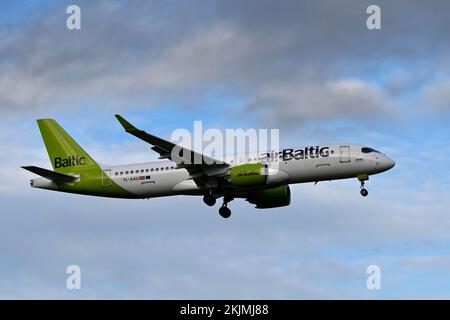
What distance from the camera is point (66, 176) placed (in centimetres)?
6300

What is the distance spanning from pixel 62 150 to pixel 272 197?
679 inches

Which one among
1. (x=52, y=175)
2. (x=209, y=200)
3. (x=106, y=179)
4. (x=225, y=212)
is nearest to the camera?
(x=209, y=200)

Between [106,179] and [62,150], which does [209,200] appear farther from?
[62,150]

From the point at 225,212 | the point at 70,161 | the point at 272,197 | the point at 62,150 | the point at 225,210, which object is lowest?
the point at 225,212

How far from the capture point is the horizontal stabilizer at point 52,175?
6007cm

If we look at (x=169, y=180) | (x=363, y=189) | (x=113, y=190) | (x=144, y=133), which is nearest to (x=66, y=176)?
(x=113, y=190)

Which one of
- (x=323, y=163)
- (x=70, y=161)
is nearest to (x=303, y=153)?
(x=323, y=163)

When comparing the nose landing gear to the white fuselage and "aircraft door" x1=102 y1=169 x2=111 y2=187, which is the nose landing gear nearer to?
the white fuselage

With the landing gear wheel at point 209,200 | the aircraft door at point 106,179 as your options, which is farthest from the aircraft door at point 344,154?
the aircraft door at point 106,179

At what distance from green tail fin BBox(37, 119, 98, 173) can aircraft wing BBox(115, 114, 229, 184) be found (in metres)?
9.75

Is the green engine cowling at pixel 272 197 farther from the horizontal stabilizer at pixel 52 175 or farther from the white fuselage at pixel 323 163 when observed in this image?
the horizontal stabilizer at pixel 52 175

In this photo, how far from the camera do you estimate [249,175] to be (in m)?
56.3
